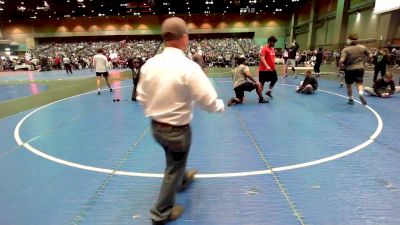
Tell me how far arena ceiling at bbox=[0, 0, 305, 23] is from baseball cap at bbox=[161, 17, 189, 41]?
122ft

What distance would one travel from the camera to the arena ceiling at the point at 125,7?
124 feet

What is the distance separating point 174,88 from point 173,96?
0.08 m

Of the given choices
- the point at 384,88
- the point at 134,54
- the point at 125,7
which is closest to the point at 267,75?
the point at 384,88

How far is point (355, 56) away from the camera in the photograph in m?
7.57

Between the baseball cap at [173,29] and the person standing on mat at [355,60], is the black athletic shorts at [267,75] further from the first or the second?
the baseball cap at [173,29]

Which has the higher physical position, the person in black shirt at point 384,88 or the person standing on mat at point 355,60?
the person standing on mat at point 355,60

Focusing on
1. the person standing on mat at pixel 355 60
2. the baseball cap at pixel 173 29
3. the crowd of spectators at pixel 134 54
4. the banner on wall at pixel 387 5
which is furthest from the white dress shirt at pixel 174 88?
the crowd of spectators at pixel 134 54

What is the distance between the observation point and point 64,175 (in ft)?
12.4

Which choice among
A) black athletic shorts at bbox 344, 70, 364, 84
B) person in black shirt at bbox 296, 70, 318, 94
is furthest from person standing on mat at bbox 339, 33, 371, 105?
person in black shirt at bbox 296, 70, 318, 94

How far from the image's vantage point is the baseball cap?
89.4 inches

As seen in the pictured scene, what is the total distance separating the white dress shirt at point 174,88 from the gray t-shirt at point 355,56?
667 cm

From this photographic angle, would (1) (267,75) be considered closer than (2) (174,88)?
No

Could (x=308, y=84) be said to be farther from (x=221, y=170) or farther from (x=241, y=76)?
(x=221, y=170)

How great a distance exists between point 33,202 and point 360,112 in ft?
23.4
